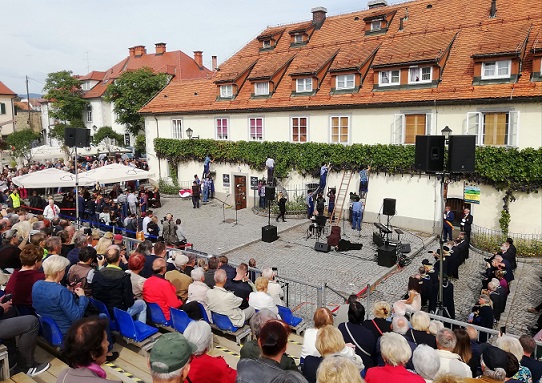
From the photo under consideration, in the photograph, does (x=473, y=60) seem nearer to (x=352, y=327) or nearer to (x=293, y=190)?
(x=293, y=190)

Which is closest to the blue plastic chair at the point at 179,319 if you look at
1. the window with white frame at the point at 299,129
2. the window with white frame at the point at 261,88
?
the window with white frame at the point at 299,129

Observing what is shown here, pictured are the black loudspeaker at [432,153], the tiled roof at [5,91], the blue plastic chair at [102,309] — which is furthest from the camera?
the tiled roof at [5,91]

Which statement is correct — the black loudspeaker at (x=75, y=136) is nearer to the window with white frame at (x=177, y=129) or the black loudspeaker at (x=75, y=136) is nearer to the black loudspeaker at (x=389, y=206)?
the black loudspeaker at (x=389, y=206)

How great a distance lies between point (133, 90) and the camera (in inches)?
1704

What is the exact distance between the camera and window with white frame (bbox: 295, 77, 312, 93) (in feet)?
82.7

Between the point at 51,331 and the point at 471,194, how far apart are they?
58.7ft

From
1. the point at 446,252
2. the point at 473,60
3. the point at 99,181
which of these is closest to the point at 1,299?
the point at 446,252

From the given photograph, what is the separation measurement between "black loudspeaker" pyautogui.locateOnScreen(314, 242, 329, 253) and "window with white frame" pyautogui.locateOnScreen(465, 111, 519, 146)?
823 centimetres

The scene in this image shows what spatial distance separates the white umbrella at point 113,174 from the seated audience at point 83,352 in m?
19.1

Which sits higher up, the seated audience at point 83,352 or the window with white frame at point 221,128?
the window with white frame at point 221,128

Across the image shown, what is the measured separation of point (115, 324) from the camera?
699 centimetres

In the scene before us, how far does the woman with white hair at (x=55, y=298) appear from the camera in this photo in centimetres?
589

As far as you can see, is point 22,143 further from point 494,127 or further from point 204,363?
point 204,363

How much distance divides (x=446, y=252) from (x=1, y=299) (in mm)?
12394
